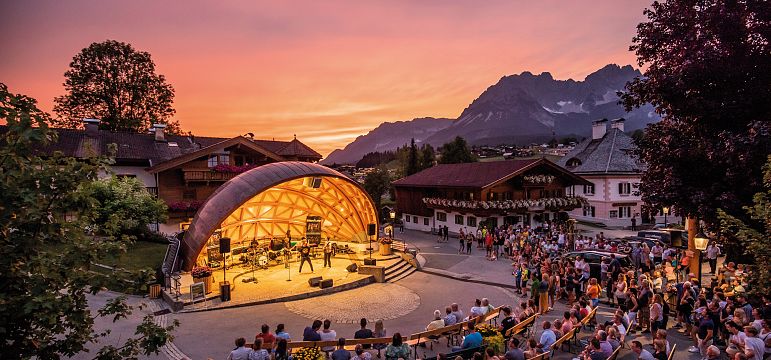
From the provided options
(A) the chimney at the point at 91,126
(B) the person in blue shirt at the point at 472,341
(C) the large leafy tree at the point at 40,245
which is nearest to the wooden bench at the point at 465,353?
(B) the person in blue shirt at the point at 472,341

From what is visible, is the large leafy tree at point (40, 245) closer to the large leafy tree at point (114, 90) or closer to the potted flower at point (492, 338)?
the potted flower at point (492, 338)

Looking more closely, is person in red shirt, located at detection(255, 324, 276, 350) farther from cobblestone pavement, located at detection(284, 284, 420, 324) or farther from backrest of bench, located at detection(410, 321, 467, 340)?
cobblestone pavement, located at detection(284, 284, 420, 324)

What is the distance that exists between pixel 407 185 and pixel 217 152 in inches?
750

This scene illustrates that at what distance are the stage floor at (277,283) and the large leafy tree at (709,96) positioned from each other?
46.7 ft

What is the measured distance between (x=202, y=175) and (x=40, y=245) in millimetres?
29485

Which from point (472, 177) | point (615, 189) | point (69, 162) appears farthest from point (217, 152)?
point (615, 189)

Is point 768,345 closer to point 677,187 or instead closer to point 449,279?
point 677,187

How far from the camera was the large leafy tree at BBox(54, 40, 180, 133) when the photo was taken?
121 feet

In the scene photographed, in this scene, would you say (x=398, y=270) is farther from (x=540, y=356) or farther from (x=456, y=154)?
(x=456, y=154)

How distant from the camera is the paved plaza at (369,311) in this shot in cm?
1230

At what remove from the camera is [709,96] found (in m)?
14.4

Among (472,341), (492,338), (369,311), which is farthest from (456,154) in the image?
(472,341)

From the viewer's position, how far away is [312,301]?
17031mm

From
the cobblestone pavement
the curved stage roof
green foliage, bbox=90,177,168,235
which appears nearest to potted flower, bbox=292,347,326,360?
the cobblestone pavement
